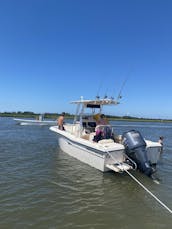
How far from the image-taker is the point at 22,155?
38.8 ft

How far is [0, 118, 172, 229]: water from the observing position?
5.16 metres

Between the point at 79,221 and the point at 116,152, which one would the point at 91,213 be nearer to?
the point at 79,221

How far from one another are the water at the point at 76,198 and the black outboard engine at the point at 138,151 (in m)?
0.45

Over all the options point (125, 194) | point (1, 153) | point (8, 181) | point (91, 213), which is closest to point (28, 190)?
point (8, 181)

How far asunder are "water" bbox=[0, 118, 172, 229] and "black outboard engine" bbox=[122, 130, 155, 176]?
1.48 ft

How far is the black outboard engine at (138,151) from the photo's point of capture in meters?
8.03

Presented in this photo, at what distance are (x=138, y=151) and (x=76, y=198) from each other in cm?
291

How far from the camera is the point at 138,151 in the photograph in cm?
820

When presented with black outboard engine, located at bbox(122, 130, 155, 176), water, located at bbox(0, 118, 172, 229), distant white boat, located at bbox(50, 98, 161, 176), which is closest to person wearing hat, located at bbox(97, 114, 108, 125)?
distant white boat, located at bbox(50, 98, 161, 176)

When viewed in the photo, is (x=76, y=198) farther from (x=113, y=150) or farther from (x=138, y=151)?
(x=138, y=151)

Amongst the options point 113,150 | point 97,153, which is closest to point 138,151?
point 113,150

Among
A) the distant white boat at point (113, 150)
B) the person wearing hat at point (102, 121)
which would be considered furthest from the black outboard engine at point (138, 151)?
the person wearing hat at point (102, 121)

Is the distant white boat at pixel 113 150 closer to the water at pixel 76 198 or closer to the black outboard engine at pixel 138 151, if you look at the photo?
the black outboard engine at pixel 138 151

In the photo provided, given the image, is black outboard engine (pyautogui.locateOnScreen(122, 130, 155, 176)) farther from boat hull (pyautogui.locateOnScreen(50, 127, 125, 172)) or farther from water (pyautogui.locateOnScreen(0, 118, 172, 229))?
water (pyautogui.locateOnScreen(0, 118, 172, 229))
